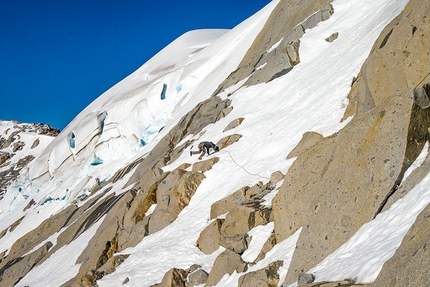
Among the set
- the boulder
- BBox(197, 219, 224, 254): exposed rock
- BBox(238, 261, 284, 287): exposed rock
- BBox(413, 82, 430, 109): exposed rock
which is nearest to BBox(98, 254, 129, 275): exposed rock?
BBox(197, 219, 224, 254): exposed rock

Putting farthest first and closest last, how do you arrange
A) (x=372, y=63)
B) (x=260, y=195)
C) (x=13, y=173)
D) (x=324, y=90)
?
(x=13, y=173), (x=324, y=90), (x=260, y=195), (x=372, y=63)

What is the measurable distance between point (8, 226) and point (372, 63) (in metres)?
Result: 45.8

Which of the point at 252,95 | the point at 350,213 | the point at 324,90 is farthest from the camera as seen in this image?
the point at 252,95

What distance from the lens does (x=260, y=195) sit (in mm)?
16141

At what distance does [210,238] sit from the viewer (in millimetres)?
15805

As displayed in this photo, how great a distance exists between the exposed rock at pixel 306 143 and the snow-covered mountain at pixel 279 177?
8 centimetres

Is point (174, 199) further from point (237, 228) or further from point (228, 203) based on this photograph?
point (237, 228)

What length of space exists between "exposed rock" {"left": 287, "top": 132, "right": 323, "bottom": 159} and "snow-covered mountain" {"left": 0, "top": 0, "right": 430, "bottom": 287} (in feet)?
0.26

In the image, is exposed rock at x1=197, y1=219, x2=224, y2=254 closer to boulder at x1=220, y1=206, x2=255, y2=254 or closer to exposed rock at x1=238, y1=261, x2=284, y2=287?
boulder at x1=220, y1=206, x2=255, y2=254

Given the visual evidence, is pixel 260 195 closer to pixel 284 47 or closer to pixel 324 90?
pixel 324 90

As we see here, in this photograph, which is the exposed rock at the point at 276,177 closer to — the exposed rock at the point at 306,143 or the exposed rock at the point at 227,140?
the exposed rock at the point at 306,143

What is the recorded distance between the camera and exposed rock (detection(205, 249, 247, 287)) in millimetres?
12523

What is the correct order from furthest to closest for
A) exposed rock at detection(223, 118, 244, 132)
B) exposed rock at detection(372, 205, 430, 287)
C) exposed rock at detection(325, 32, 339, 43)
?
exposed rock at detection(325, 32, 339, 43)
exposed rock at detection(223, 118, 244, 132)
exposed rock at detection(372, 205, 430, 287)

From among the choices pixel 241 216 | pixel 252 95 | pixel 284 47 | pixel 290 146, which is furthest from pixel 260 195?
pixel 284 47
